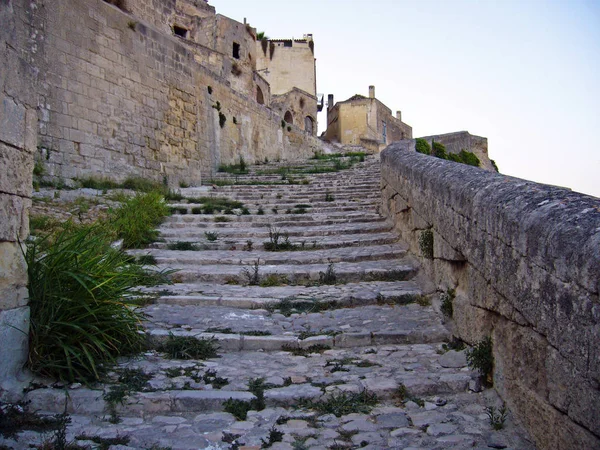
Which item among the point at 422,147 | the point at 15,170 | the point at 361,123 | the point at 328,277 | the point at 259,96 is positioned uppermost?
the point at 259,96

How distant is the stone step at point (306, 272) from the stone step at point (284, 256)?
16 centimetres

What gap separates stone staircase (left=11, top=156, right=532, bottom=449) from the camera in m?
2.68

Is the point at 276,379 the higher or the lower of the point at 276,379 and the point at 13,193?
the lower

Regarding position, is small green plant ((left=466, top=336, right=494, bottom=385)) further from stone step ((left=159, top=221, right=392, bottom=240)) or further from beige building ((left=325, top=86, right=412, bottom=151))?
beige building ((left=325, top=86, right=412, bottom=151))

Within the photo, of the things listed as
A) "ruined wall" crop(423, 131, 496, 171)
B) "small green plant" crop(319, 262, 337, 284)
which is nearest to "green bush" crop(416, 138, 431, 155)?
"ruined wall" crop(423, 131, 496, 171)

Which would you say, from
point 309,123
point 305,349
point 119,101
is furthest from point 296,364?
point 309,123

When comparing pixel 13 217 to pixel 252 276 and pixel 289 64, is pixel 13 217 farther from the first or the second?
pixel 289 64

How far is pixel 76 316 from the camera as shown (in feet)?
11.0

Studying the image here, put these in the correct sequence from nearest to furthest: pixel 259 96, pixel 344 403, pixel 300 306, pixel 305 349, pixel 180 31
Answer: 1. pixel 344 403
2. pixel 305 349
3. pixel 300 306
4. pixel 180 31
5. pixel 259 96

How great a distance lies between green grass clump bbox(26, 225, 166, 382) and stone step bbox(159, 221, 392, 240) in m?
3.68

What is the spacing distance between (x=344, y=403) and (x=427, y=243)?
7.77 feet

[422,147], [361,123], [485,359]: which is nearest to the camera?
[485,359]

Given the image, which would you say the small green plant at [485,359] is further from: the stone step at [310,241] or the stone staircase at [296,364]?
the stone step at [310,241]

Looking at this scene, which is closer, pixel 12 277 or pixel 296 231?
pixel 12 277
